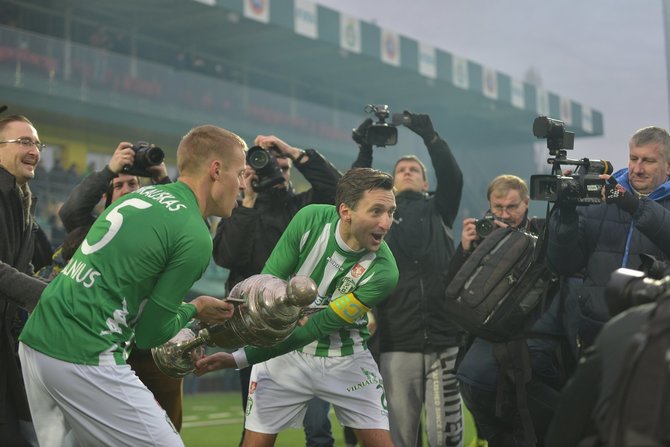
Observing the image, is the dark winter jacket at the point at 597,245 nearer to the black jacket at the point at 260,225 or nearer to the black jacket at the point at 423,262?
the black jacket at the point at 423,262

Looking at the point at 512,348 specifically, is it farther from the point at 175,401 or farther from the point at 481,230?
the point at 175,401

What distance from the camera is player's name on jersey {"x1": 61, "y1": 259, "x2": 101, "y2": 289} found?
3.06 meters

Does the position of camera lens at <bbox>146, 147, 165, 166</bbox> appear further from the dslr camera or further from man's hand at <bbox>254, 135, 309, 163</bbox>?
man's hand at <bbox>254, 135, 309, 163</bbox>

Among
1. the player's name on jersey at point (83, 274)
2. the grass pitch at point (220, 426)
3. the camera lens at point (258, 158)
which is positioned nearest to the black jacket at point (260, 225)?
the camera lens at point (258, 158)

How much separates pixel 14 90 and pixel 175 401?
16.5 meters

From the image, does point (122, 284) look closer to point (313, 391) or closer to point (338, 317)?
point (338, 317)

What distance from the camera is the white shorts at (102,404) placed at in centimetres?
300

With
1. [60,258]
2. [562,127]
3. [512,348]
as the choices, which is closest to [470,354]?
[512,348]

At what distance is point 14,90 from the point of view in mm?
19797

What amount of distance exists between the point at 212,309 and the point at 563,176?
1877mm

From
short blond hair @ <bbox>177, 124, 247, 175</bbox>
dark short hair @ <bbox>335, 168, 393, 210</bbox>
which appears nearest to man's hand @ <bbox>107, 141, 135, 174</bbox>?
dark short hair @ <bbox>335, 168, 393, 210</bbox>

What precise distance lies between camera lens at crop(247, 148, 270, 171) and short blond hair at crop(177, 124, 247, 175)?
1775 millimetres

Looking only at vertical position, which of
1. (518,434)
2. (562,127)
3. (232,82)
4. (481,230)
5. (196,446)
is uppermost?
(232,82)

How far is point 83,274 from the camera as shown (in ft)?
10.1
